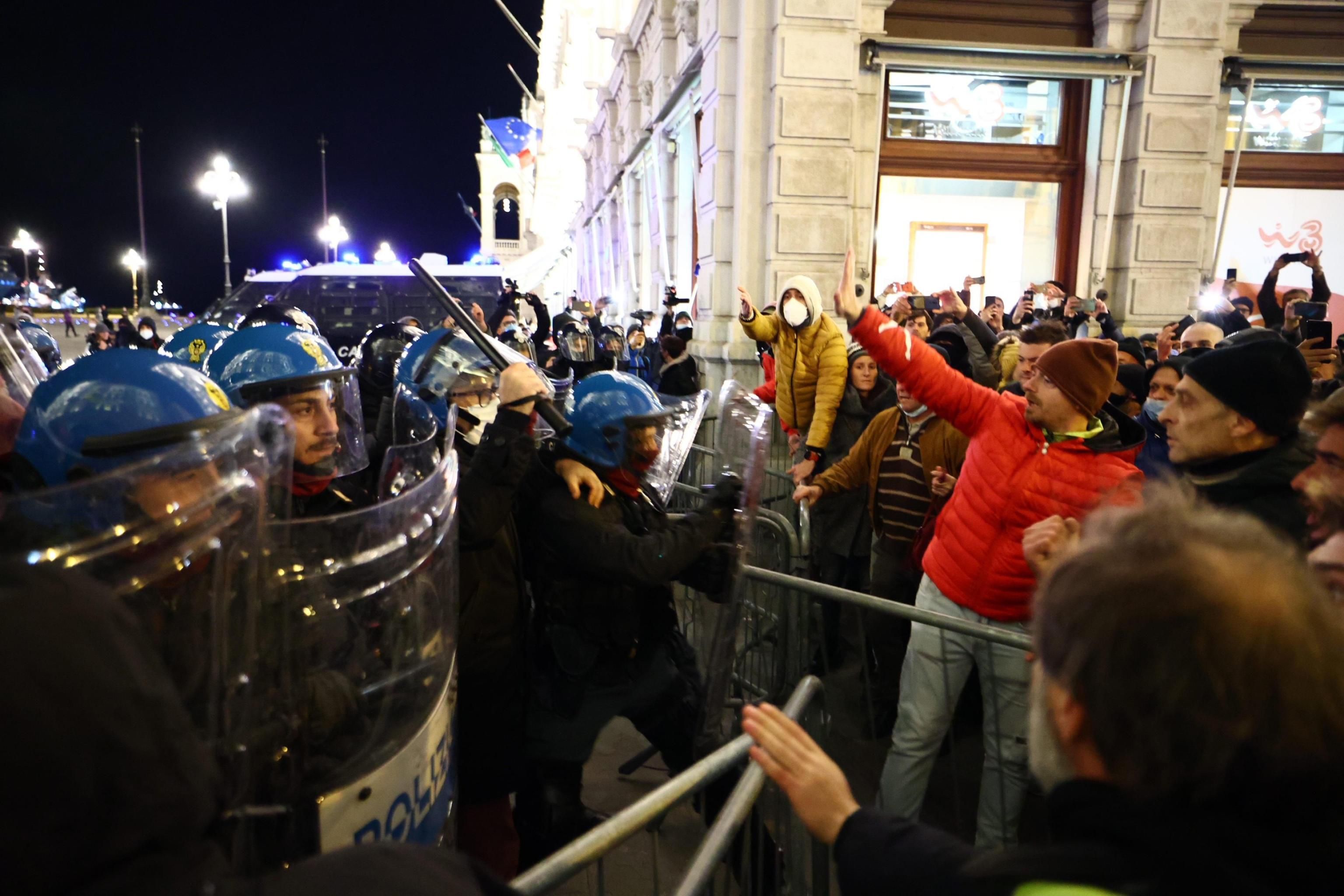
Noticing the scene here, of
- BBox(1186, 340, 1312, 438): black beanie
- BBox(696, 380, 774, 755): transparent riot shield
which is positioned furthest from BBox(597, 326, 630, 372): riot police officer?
BBox(1186, 340, 1312, 438): black beanie

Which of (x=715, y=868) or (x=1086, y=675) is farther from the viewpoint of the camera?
(x=715, y=868)

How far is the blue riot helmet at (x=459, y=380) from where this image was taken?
3.51m

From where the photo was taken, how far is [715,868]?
1757 millimetres

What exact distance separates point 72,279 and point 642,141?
84112mm

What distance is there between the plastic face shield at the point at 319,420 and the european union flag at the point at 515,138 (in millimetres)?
63753

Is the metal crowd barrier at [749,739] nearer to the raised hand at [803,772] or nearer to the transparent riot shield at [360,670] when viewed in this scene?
the raised hand at [803,772]

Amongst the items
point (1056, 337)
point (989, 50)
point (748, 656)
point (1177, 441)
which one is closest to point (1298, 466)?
point (1177, 441)

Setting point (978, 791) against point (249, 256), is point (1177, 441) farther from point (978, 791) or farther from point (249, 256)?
point (249, 256)

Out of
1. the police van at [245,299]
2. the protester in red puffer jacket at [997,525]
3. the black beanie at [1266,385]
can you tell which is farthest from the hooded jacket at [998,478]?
the police van at [245,299]

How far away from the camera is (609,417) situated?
2771 millimetres

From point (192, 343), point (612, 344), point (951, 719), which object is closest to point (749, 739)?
point (951, 719)

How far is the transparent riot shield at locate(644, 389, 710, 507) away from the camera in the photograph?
299 cm

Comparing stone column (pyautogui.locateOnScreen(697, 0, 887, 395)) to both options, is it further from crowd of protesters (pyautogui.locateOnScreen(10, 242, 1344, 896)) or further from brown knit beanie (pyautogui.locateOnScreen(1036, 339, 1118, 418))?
brown knit beanie (pyautogui.locateOnScreen(1036, 339, 1118, 418))

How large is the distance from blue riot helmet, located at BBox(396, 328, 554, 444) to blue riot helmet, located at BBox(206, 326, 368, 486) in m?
0.49
